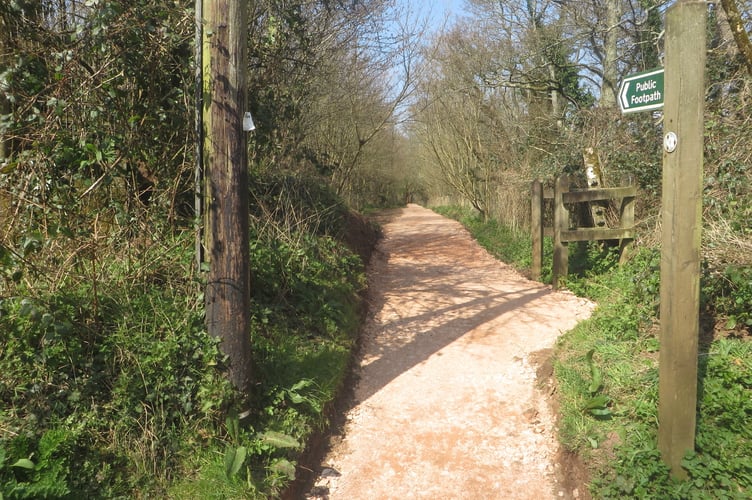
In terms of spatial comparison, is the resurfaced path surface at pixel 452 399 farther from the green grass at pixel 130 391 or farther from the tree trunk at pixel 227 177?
the tree trunk at pixel 227 177

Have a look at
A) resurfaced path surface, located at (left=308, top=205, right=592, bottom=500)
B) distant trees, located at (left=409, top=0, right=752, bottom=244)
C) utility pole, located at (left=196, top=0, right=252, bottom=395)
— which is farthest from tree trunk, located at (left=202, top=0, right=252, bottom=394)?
distant trees, located at (left=409, top=0, right=752, bottom=244)

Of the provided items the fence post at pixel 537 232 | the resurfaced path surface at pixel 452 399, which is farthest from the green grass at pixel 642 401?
the fence post at pixel 537 232

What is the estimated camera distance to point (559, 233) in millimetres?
8633

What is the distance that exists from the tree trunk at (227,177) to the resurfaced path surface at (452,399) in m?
1.38

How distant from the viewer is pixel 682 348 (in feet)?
10.9

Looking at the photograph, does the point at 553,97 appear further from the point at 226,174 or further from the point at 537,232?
the point at 226,174

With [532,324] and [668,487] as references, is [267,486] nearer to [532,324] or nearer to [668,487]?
[668,487]

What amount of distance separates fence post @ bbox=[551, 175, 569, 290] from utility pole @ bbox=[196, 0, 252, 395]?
6237 mm

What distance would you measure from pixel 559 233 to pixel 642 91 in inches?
209

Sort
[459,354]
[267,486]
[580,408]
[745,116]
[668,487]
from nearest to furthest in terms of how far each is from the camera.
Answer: [668,487] → [267,486] → [580,408] → [459,354] → [745,116]

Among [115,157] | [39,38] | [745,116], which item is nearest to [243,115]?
[115,157]

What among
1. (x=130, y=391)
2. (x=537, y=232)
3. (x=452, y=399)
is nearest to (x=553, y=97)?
(x=537, y=232)

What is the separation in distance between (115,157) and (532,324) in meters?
5.59

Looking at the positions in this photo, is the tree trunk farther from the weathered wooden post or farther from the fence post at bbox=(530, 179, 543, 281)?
the fence post at bbox=(530, 179, 543, 281)
